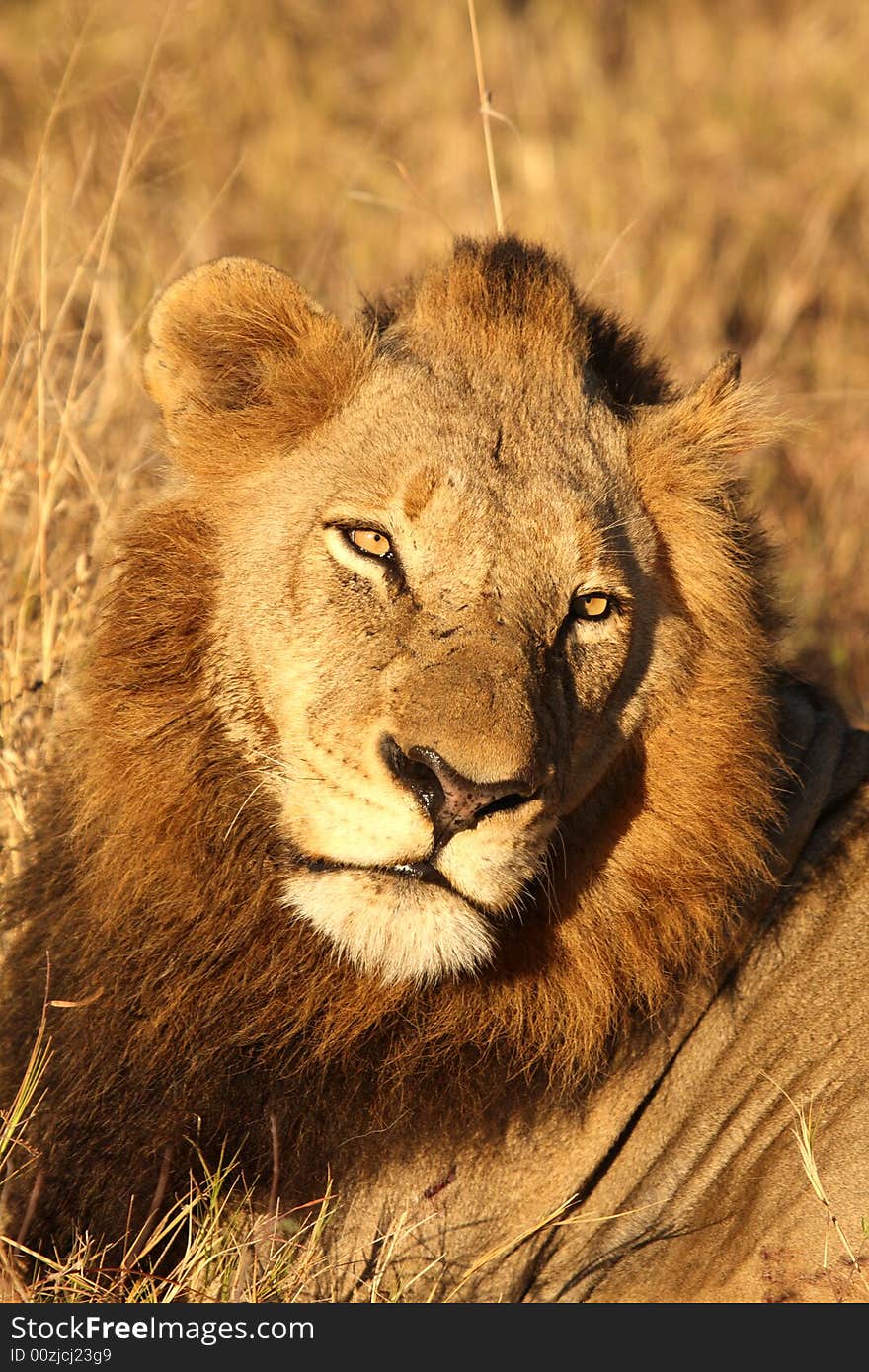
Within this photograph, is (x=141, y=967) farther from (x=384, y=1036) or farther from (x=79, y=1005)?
(x=384, y=1036)

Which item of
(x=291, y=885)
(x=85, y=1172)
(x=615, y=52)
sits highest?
(x=615, y=52)

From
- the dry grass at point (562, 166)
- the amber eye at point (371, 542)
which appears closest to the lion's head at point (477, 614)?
the amber eye at point (371, 542)

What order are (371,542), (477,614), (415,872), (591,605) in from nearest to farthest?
(415,872)
(477,614)
(371,542)
(591,605)

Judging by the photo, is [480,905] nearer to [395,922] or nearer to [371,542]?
[395,922]

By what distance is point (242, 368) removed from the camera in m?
3.80

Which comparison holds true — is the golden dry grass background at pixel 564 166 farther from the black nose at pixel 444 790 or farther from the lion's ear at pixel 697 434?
the black nose at pixel 444 790

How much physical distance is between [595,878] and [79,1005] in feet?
3.94

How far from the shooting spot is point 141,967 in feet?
12.0

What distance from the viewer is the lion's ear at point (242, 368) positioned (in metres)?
3.71

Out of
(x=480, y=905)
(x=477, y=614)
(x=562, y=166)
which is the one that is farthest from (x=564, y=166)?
(x=480, y=905)

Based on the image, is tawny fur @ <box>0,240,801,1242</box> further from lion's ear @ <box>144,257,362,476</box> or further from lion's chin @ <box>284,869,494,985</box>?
lion's chin @ <box>284,869,494,985</box>

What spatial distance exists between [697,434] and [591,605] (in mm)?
629

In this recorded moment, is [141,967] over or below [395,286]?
below

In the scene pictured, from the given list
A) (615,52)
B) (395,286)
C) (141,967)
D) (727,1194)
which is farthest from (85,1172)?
(615,52)
